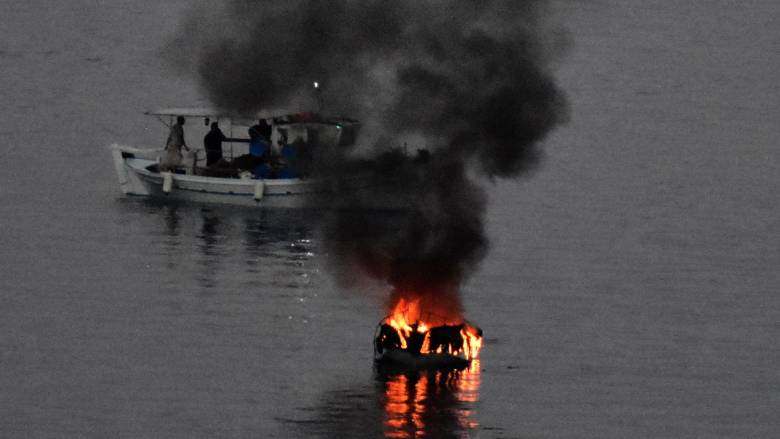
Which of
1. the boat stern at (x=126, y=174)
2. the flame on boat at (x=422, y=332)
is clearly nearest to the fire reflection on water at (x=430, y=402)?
the flame on boat at (x=422, y=332)

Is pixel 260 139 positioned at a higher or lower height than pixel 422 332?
higher

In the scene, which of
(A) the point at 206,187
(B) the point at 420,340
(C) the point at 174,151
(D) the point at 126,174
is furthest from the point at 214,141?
(B) the point at 420,340

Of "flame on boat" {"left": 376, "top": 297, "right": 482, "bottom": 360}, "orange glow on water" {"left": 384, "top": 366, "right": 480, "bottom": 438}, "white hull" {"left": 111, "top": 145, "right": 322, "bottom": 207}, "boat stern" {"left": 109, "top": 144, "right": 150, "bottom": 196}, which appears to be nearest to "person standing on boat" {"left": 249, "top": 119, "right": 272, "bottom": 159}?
"white hull" {"left": 111, "top": 145, "right": 322, "bottom": 207}

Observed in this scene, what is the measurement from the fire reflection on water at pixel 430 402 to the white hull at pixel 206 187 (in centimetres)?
2719

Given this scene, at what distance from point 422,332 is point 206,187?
2965cm

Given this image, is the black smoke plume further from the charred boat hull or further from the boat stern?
the boat stern

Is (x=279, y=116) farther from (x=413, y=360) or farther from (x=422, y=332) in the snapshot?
(x=413, y=360)

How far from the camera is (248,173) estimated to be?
79.4m

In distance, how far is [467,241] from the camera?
179ft

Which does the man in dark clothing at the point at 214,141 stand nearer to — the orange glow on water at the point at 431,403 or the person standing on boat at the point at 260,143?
the person standing on boat at the point at 260,143

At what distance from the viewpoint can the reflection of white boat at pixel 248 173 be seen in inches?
3091

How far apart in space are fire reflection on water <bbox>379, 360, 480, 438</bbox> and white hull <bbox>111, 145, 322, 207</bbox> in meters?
27.2

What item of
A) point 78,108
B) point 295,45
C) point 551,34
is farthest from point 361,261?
point 78,108

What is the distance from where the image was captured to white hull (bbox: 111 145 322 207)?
78250 mm
